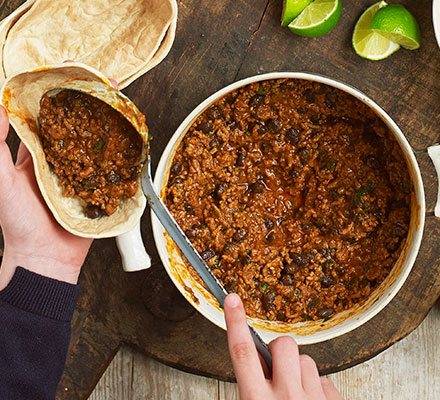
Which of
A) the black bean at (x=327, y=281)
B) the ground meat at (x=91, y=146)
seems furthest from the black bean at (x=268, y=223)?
the ground meat at (x=91, y=146)

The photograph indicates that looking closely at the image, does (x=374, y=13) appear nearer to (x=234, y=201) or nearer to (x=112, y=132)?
(x=234, y=201)

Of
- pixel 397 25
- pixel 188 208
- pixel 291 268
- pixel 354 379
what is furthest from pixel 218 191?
pixel 354 379

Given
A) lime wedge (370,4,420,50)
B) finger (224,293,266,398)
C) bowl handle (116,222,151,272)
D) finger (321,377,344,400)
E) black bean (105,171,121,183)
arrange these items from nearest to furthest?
1. finger (224,293,266,398)
2. finger (321,377,344,400)
3. black bean (105,171,121,183)
4. bowl handle (116,222,151,272)
5. lime wedge (370,4,420,50)

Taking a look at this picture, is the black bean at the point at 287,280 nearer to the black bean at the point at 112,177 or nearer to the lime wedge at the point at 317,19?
the black bean at the point at 112,177

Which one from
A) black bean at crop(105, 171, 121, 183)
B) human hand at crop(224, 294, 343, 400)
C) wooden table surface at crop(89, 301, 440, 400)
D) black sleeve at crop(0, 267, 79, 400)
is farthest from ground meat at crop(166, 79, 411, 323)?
wooden table surface at crop(89, 301, 440, 400)

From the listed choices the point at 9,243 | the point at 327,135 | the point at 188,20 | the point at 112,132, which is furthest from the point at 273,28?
the point at 9,243

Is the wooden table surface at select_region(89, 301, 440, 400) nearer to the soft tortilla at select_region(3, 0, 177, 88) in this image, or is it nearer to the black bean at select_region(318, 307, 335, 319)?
the black bean at select_region(318, 307, 335, 319)
